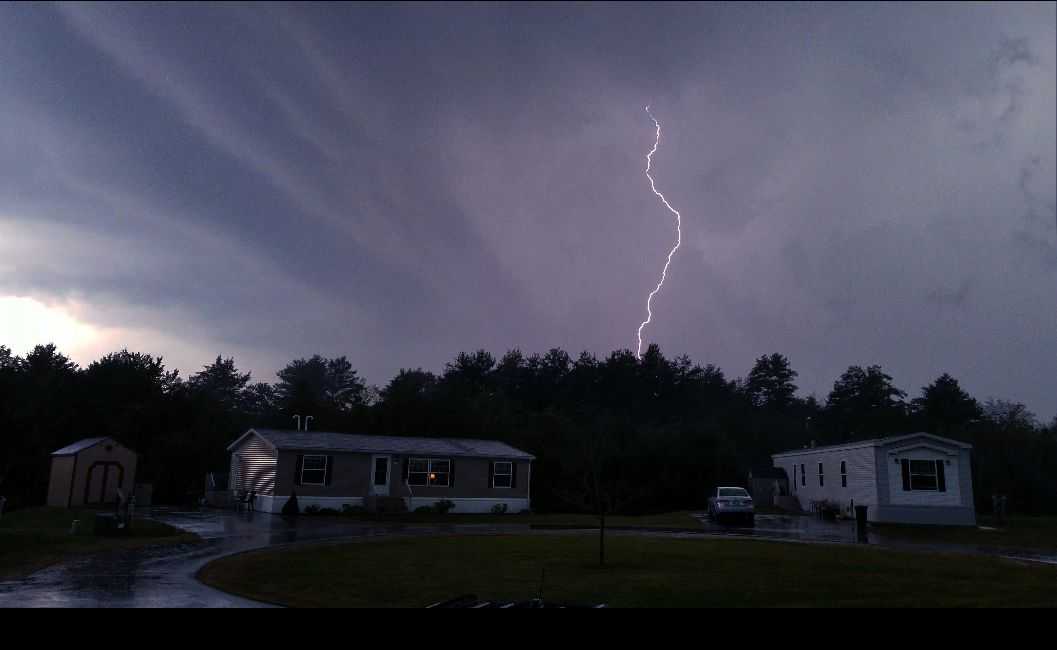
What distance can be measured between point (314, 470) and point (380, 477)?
3.54 meters

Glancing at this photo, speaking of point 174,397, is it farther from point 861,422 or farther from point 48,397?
point 861,422

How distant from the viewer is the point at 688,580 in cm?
1462

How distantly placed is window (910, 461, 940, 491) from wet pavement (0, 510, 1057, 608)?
441 centimetres

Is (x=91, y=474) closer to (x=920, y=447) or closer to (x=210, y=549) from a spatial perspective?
(x=210, y=549)

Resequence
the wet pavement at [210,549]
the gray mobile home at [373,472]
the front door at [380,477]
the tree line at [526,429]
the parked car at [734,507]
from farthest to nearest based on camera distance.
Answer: the tree line at [526,429]
the front door at [380,477]
the gray mobile home at [373,472]
the parked car at [734,507]
the wet pavement at [210,549]

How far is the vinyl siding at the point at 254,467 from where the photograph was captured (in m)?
36.2

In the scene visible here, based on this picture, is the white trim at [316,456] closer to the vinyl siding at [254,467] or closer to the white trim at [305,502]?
the white trim at [305,502]

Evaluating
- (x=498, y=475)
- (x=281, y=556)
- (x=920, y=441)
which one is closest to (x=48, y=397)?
(x=498, y=475)

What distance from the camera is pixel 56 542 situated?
20.5 meters

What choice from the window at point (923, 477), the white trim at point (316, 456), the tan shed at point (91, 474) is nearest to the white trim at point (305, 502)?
the white trim at point (316, 456)

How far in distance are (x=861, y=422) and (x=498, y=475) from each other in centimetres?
5568

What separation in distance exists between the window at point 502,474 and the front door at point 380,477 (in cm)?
598

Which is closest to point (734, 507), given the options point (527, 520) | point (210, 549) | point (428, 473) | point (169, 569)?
point (527, 520)

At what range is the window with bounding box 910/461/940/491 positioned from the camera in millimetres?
35594
